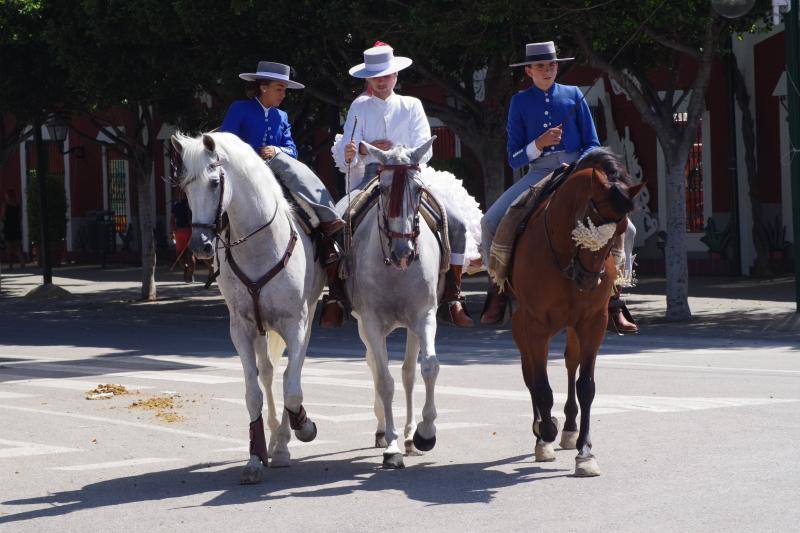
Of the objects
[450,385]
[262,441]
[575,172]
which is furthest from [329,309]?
[450,385]

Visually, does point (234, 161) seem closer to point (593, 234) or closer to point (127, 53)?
point (593, 234)

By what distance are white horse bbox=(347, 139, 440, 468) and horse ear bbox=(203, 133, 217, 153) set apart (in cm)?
126

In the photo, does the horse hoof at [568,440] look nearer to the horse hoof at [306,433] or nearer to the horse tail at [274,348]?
the horse hoof at [306,433]

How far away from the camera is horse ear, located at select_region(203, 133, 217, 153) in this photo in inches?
360

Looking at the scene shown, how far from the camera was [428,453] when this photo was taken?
1031cm

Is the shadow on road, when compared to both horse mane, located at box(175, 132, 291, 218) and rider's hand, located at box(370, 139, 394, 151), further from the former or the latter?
rider's hand, located at box(370, 139, 394, 151)

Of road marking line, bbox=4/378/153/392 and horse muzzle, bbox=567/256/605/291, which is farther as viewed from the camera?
road marking line, bbox=4/378/153/392

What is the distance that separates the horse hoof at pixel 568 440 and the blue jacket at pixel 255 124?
2.99 metres

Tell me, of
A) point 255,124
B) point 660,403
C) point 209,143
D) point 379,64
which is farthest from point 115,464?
point 660,403

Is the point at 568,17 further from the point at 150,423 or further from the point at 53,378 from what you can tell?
the point at 150,423

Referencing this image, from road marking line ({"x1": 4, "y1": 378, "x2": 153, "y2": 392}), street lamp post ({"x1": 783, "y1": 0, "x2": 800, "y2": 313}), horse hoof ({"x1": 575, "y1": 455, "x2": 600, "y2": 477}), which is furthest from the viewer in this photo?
street lamp post ({"x1": 783, "y1": 0, "x2": 800, "y2": 313})

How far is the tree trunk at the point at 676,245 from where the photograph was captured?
20891mm

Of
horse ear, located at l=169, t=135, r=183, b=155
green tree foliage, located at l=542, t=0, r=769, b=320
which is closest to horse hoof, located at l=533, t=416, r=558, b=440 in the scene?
horse ear, located at l=169, t=135, r=183, b=155

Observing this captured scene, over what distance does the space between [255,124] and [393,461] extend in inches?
112
